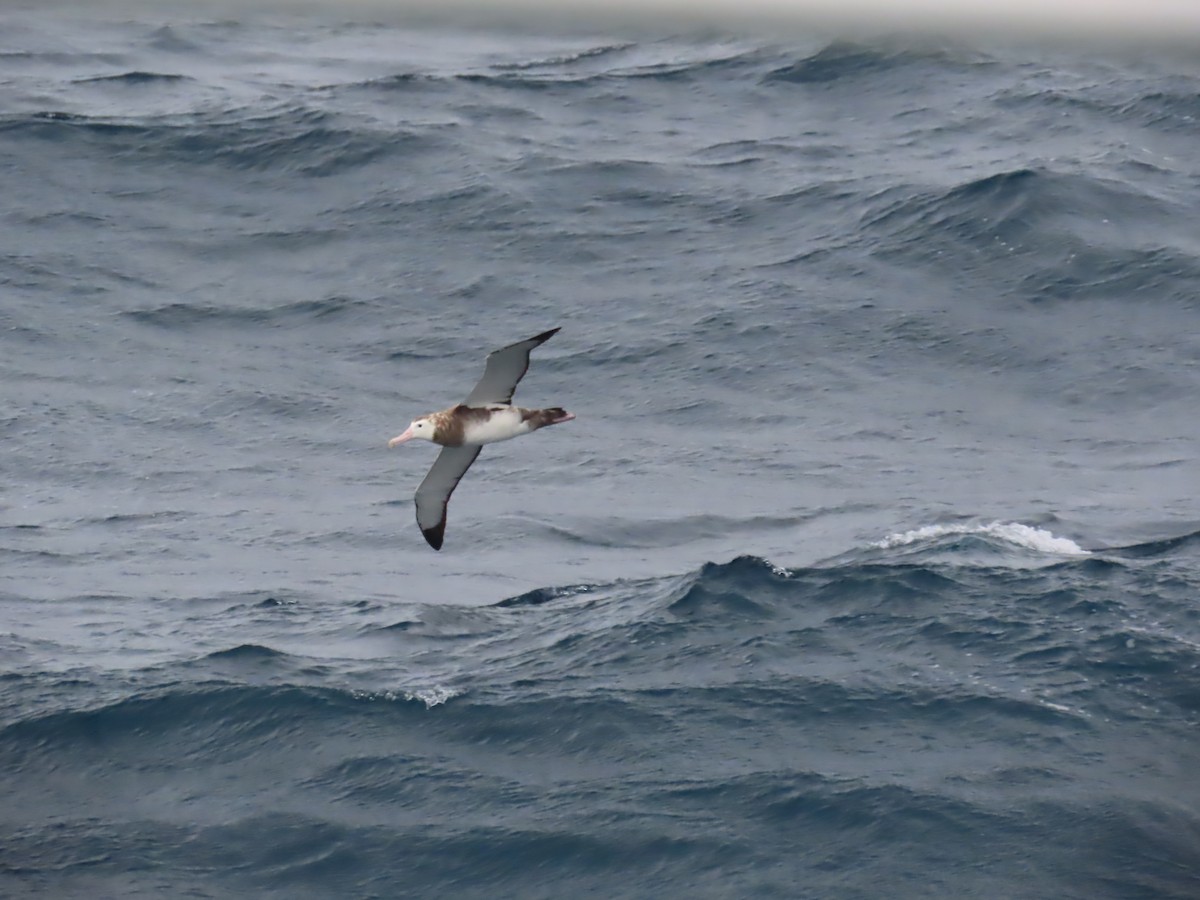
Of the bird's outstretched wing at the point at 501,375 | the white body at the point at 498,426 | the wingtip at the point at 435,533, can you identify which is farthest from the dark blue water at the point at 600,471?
A: the bird's outstretched wing at the point at 501,375

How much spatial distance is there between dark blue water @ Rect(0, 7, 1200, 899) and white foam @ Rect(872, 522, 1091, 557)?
13 centimetres

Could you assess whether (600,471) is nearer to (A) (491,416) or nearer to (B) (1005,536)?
(B) (1005,536)

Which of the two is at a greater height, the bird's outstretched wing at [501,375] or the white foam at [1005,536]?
the bird's outstretched wing at [501,375]

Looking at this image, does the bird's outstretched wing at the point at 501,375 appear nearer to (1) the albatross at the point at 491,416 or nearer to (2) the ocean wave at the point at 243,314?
(1) the albatross at the point at 491,416

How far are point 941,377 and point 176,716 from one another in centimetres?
1978

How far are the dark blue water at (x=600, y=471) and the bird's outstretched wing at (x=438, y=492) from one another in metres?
2.59

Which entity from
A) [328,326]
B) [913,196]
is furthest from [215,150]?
[913,196]

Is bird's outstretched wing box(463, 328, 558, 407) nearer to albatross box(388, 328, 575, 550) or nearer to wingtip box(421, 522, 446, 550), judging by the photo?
albatross box(388, 328, 575, 550)

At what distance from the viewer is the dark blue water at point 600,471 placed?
68.7 feet

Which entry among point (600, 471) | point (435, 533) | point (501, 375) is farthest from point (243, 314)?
point (501, 375)

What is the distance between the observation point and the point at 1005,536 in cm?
2862

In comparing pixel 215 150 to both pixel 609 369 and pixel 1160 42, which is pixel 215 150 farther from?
pixel 1160 42

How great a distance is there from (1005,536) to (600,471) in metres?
9.41

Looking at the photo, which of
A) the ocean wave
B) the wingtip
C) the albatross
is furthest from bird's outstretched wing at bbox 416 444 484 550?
the ocean wave
